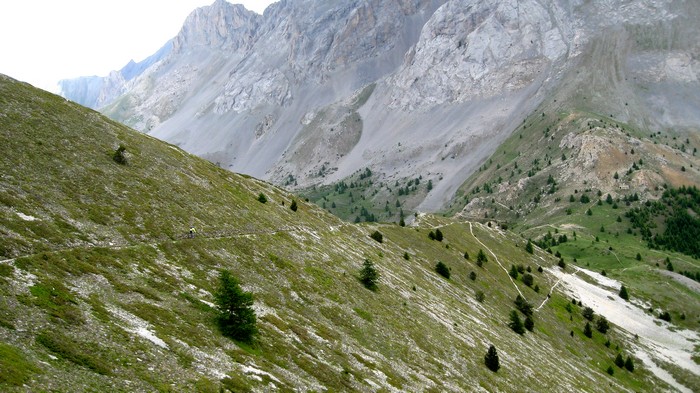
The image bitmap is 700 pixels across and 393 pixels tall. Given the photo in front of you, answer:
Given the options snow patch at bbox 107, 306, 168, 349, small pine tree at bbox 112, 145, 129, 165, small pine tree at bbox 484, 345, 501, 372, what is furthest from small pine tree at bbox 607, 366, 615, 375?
small pine tree at bbox 112, 145, 129, 165

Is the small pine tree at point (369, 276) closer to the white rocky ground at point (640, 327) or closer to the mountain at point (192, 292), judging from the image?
the mountain at point (192, 292)

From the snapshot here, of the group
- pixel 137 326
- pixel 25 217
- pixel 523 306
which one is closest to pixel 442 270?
pixel 523 306

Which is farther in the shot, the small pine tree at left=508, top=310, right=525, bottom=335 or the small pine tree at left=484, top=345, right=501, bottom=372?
the small pine tree at left=508, top=310, right=525, bottom=335

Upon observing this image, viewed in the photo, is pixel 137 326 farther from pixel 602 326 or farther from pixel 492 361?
pixel 602 326

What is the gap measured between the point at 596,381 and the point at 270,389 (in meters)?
67.0

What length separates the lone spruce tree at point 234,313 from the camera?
30188 millimetres

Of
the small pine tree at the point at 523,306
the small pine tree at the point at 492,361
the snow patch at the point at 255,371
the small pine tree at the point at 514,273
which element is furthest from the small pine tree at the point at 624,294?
the snow patch at the point at 255,371

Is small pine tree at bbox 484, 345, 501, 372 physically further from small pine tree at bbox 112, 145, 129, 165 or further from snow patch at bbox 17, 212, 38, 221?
snow patch at bbox 17, 212, 38, 221

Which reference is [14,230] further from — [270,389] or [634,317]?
[634,317]

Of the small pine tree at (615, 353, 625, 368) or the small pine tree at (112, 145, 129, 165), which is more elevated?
the small pine tree at (615, 353, 625, 368)

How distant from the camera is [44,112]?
48.5m

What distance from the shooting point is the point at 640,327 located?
4705 inches

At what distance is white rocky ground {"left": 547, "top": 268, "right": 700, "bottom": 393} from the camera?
101 meters

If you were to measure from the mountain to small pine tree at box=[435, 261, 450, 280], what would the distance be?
1786 mm
